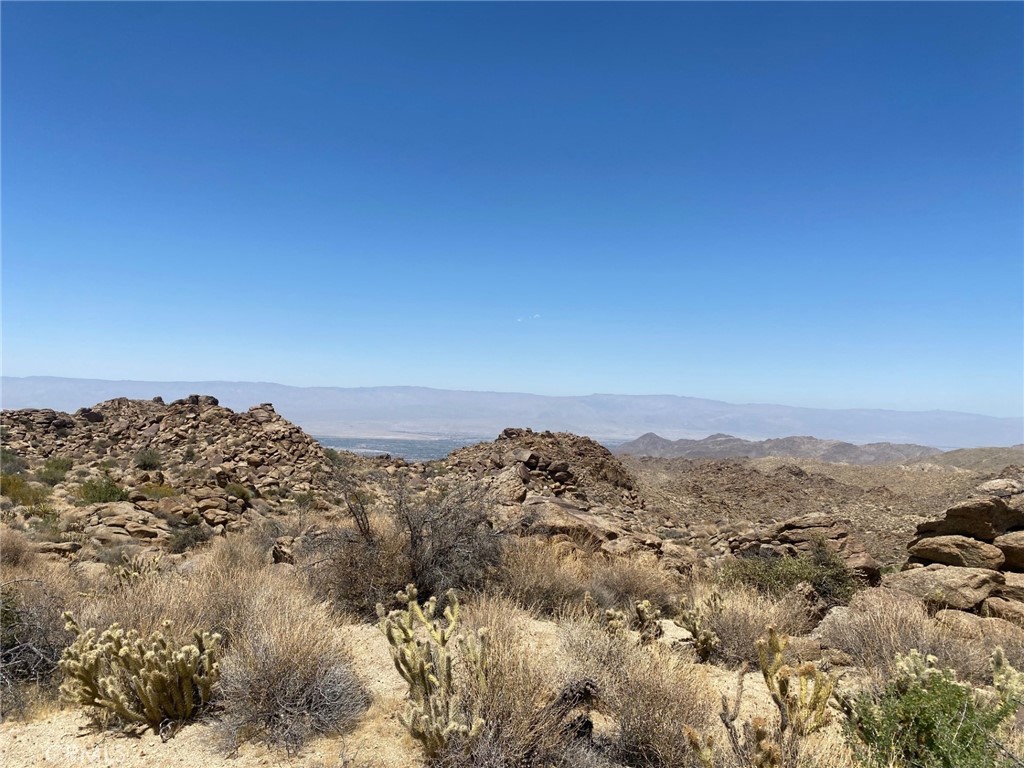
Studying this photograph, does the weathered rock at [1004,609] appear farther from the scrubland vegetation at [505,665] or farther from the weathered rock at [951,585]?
the scrubland vegetation at [505,665]

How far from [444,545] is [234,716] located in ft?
13.5

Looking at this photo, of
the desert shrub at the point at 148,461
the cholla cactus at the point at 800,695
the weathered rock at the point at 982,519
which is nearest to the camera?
the cholla cactus at the point at 800,695

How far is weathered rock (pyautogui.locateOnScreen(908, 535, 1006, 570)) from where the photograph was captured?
9203 millimetres

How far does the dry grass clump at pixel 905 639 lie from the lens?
19.7ft

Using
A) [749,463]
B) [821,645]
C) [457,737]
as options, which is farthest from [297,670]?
[749,463]

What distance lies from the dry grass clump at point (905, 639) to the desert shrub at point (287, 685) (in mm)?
5345

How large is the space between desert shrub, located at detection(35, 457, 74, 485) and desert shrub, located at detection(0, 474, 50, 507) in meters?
1.54

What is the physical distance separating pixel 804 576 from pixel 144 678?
9.54 metres

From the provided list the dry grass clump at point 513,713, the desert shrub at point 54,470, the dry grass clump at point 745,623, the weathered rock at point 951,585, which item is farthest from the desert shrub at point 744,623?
the desert shrub at point 54,470

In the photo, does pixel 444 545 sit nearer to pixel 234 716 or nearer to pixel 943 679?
pixel 234 716

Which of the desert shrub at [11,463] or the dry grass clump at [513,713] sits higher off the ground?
the dry grass clump at [513,713]

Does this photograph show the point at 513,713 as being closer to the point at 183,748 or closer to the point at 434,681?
the point at 434,681

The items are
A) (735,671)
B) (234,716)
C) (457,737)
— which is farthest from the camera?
(735,671)

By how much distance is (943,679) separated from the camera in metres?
4.16
